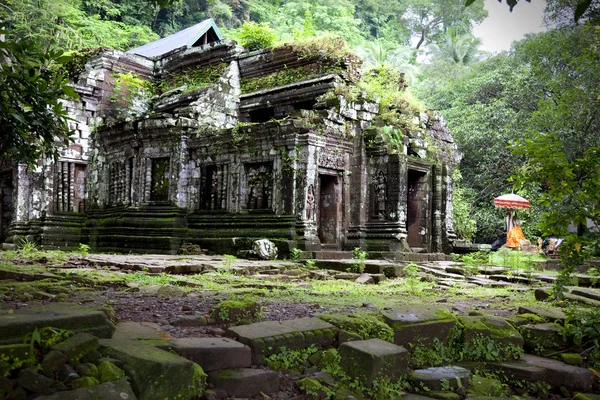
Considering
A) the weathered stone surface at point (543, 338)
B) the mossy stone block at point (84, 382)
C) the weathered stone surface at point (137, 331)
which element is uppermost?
the weathered stone surface at point (137, 331)

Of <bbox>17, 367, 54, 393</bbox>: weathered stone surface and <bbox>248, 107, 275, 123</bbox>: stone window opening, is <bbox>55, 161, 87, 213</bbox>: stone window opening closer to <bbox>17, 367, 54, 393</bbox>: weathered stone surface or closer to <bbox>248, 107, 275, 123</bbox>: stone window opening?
<bbox>248, 107, 275, 123</bbox>: stone window opening

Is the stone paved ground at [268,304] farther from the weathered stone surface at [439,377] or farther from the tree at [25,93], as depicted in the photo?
the tree at [25,93]

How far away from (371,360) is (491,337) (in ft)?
4.94

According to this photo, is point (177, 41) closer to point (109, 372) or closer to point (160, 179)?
point (160, 179)

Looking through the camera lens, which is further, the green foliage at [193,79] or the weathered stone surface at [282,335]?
the green foliage at [193,79]

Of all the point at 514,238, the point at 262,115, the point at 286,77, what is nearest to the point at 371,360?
the point at 286,77

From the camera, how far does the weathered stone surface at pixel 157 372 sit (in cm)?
257

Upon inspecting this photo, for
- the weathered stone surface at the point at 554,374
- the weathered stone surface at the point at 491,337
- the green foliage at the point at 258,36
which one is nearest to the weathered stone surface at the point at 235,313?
the weathered stone surface at the point at 491,337

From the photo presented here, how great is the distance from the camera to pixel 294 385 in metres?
3.29

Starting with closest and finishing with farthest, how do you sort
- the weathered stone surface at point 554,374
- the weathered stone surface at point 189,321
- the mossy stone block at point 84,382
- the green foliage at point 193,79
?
the mossy stone block at point 84,382 → the weathered stone surface at point 189,321 → the weathered stone surface at point 554,374 → the green foliage at point 193,79

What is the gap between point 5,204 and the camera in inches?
687

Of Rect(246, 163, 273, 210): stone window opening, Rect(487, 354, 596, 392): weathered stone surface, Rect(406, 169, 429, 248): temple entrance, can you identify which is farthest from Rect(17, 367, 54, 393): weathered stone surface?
Rect(406, 169, 429, 248): temple entrance

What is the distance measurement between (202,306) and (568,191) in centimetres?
344

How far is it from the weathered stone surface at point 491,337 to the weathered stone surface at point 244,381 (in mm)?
1869
